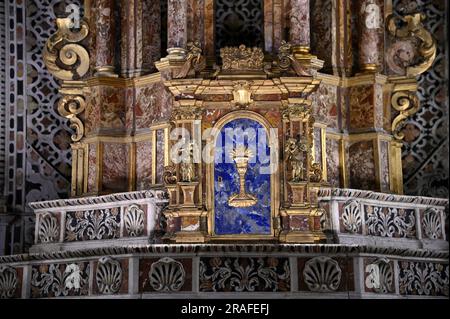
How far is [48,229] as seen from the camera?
17.8m

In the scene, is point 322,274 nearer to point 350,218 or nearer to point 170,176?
point 350,218

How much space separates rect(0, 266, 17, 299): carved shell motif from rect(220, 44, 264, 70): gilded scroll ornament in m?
4.27

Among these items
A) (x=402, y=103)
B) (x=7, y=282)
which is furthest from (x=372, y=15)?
(x=7, y=282)

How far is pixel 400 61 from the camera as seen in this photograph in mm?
19125

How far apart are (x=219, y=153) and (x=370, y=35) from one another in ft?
11.0

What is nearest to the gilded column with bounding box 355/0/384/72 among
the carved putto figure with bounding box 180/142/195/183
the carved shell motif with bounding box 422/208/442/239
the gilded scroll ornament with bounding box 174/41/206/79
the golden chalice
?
the carved shell motif with bounding box 422/208/442/239

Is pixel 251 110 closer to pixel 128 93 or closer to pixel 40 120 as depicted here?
pixel 128 93

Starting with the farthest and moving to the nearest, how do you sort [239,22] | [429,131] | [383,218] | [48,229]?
1. [429,131]
2. [239,22]
3. [48,229]
4. [383,218]

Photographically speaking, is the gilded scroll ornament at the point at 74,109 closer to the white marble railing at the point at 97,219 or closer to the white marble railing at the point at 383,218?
the white marble railing at the point at 97,219

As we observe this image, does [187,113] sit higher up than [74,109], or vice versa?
[74,109]

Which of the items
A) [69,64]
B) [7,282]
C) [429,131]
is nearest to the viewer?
[7,282]

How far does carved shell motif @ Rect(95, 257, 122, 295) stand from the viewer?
1619 centimetres
